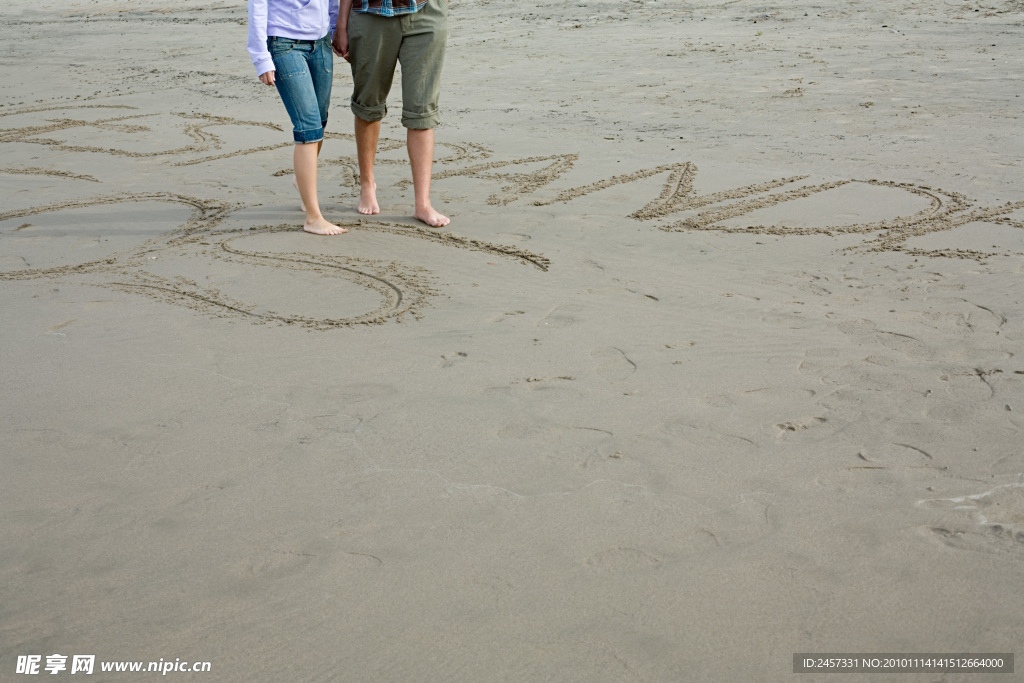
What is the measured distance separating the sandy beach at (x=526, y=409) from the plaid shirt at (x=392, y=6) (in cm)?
100

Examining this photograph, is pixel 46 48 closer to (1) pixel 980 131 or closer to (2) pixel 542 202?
(2) pixel 542 202

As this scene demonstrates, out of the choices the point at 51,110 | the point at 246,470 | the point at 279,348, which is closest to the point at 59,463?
the point at 246,470

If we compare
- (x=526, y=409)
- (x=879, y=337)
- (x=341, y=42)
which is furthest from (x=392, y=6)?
(x=879, y=337)

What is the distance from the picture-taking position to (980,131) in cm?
578

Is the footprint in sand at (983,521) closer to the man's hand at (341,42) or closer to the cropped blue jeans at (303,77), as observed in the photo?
the cropped blue jeans at (303,77)

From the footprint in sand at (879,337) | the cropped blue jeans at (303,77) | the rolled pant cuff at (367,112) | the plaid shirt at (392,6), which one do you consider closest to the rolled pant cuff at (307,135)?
the cropped blue jeans at (303,77)

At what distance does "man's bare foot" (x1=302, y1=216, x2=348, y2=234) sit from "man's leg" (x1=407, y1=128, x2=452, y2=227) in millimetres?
404

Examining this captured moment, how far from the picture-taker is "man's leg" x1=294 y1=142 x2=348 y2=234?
432 centimetres

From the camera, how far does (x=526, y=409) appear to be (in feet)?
8.58

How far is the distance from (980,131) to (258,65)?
14.7 ft

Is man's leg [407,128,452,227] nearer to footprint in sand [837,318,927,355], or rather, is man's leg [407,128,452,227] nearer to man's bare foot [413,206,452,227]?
man's bare foot [413,206,452,227]

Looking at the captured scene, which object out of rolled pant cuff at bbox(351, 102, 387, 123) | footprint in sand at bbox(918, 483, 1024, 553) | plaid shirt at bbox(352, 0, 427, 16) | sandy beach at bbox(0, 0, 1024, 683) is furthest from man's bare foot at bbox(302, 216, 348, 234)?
footprint in sand at bbox(918, 483, 1024, 553)

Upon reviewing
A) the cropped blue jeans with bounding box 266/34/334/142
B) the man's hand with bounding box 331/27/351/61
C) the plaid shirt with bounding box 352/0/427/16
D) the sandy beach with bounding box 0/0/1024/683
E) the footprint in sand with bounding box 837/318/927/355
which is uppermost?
the plaid shirt with bounding box 352/0/427/16

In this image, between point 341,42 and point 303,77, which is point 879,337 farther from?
point 341,42
